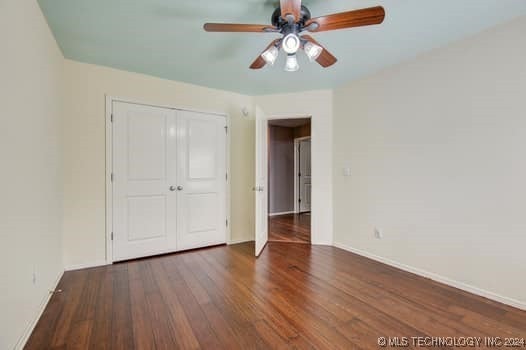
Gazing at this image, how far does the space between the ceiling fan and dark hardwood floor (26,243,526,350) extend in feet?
6.82

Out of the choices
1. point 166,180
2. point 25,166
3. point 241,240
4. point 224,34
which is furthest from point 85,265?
point 224,34

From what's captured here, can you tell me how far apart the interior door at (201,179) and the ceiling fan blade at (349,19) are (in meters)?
2.24

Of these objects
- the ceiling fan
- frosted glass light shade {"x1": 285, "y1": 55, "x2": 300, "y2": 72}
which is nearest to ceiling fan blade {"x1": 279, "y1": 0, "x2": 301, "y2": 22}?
the ceiling fan

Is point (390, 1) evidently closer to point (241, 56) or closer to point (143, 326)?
point (241, 56)

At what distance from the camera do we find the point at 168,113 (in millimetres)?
3221

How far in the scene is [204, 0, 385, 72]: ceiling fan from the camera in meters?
1.45

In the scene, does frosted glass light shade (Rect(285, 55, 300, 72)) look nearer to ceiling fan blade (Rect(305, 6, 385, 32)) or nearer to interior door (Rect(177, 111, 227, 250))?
ceiling fan blade (Rect(305, 6, 385, 32))

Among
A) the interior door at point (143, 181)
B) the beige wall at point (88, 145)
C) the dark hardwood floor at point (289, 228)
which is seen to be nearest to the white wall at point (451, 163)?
the dark hardwood floor at point (289, 228)

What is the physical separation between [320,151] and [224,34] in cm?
224

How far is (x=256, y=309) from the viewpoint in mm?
1902

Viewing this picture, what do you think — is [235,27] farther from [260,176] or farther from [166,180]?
[166,180]

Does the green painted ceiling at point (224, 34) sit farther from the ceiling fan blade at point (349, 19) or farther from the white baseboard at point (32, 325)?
the white baseboard at point (32, 325)

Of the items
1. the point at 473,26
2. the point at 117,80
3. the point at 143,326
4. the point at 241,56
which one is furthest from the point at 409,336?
the point at 117,80

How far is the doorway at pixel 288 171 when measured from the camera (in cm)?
605
